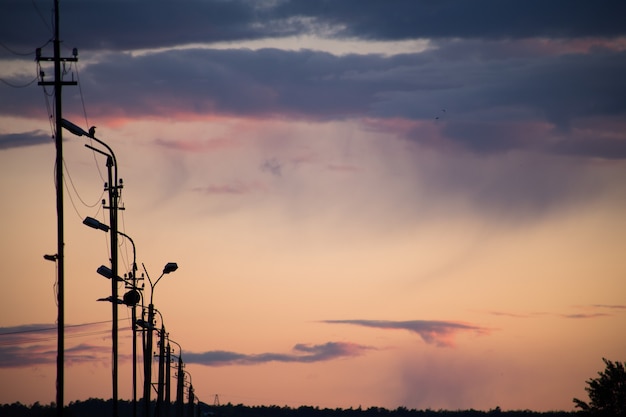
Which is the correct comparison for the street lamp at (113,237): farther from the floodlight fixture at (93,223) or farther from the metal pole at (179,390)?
the metal pole at (179,390)

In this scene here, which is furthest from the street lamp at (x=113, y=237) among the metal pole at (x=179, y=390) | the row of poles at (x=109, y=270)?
the metal pole at (x=179, y=390)

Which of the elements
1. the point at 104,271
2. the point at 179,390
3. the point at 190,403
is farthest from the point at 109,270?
the point at 190,403

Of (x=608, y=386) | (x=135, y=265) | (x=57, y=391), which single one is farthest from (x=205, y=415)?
(x=57, y=391)

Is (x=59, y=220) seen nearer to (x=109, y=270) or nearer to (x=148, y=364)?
(x=109, y=270)

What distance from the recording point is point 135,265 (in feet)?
231

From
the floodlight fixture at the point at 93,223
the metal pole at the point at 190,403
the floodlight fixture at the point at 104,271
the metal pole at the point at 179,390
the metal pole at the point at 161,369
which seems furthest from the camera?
the metal pole at the point at 190,403

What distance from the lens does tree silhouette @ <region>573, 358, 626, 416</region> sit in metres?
104

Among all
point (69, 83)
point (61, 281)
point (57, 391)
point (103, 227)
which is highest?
point (69, 83)

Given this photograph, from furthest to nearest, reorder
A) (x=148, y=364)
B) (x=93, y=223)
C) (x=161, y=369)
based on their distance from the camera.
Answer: (x=161, y=369)
(x=148, y=364)
(x=93, y=223)

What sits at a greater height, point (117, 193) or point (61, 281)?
point (117, 193)

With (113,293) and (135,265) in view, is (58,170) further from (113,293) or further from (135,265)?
(135,265)

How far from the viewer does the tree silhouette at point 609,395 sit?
10356cm

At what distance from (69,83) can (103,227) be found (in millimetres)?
7678

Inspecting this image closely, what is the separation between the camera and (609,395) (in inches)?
4099
